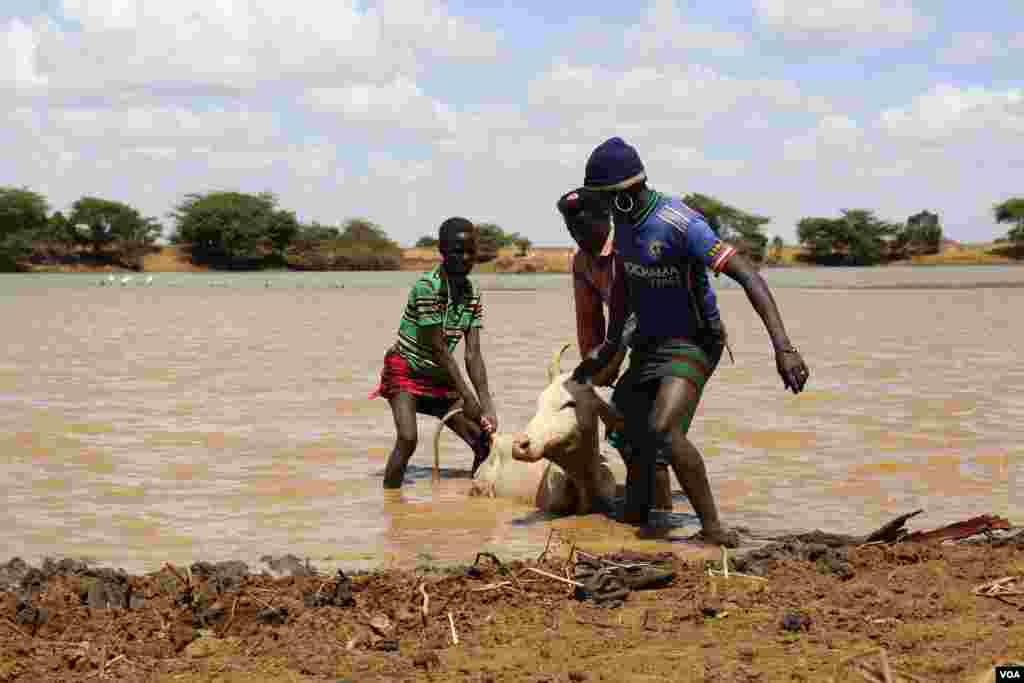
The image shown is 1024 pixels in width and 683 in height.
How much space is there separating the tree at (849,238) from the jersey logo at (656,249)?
90.0m

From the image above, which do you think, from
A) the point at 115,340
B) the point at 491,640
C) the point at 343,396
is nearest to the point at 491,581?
the point at 491,640

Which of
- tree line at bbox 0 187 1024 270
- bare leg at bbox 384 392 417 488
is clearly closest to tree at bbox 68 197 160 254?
tree line at bbox 0 187 1024 270

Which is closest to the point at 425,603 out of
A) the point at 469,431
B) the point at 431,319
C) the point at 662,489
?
the point at 662,489

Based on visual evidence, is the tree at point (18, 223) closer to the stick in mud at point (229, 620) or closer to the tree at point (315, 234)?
the tree at point (315, 234)

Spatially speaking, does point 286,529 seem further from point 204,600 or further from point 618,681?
point 618,681

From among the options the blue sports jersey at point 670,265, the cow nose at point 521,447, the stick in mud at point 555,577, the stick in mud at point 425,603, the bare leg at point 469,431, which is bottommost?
the stick in mud at point 425,603

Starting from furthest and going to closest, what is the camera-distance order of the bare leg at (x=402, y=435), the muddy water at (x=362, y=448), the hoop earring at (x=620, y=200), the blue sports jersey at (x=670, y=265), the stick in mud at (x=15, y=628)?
the bare leg at (x=402, y=435), the muddy water at (x=362, y=448), the hoop earring at (x=620, y=200), the blue sports jersey at (x=670, y=265), the stick in mud at (x=15, y=628)

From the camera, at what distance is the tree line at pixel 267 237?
8800 cm

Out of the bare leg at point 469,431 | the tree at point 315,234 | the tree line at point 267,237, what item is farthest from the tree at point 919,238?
the bare leg at point 469,431

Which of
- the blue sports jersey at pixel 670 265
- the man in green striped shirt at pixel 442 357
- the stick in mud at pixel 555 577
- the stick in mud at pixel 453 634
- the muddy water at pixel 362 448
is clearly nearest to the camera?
the stick in mud at pixel 453 634

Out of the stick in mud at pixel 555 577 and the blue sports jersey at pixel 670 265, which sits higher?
the blue sports jersey at pixel 670 265

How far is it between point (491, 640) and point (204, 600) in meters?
1.16

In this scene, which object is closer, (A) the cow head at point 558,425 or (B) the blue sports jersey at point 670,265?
(B) the blue sports jersey at point 670,265

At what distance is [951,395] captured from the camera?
13.4m
